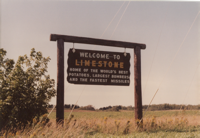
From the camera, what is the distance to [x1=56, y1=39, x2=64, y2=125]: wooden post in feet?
23.0

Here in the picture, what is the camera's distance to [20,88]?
655 cm

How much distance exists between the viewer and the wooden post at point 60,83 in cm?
701

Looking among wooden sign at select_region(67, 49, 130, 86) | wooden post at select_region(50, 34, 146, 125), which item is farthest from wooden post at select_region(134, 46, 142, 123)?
wooden sign at select_region(67, 49, 130, 86)

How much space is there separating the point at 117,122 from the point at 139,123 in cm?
98

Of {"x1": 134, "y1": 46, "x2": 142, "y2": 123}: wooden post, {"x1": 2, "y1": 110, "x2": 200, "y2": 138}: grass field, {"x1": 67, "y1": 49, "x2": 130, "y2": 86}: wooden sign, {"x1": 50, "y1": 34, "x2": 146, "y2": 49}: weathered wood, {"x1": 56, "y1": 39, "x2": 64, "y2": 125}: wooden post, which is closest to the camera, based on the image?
{"x1": 2, "y1": 110, "x2": 200, "y2": 138}: grass field

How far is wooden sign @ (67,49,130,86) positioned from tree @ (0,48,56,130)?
91cm

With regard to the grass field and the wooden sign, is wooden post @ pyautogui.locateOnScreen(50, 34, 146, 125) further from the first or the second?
the grass field

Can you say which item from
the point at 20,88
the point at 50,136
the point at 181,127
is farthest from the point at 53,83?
the point at 181,127

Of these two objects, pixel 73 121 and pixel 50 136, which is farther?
pixel 73 121

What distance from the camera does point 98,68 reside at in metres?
7.74

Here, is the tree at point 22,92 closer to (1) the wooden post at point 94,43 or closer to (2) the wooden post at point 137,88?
(1) the wooden post at point 94,43

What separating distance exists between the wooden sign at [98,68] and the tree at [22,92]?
0.91 m

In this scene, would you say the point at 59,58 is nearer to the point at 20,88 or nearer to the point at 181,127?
the point at 20,88

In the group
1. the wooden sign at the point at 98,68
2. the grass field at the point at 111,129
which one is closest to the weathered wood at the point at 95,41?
the wooden sign at the point at 98,68
